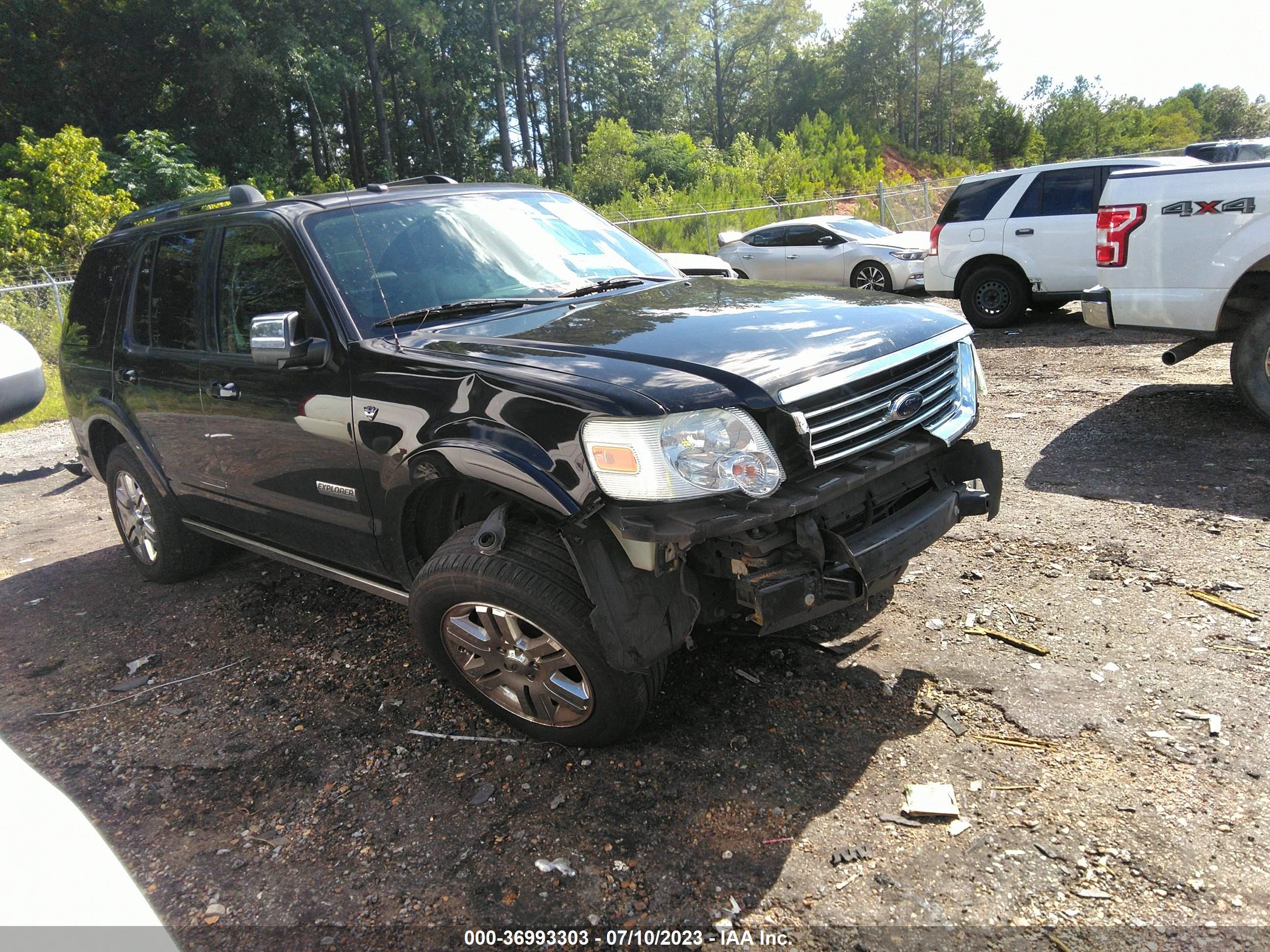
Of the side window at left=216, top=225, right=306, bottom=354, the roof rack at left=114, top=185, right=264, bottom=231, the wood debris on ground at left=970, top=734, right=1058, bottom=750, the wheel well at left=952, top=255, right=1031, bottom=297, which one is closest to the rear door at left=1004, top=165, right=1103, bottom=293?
the wheel well at left=952, top=255, right=1031, bottom=297

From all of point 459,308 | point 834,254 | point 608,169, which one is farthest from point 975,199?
point 608,169

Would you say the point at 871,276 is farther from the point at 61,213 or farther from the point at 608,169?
the point at 608,169

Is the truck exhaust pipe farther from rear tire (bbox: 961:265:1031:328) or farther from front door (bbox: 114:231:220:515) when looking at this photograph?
front door (bbox: 114:231:220:515)

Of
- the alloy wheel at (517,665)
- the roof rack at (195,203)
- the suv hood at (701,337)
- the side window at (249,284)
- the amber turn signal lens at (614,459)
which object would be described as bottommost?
the alloy wheel at (517,665)

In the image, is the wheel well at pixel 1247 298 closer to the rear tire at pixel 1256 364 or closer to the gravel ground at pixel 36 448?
the rear tire at pixel 1256 364

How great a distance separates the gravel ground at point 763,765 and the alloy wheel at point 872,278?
→ 941 cm

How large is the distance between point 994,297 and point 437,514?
954cm

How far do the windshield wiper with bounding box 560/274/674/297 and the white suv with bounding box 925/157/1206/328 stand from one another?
788 cm

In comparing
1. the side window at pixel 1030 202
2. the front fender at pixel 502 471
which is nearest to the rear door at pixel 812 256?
the side window at pixel 1030 202

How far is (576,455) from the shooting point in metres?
2.60

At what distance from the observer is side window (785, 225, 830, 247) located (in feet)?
47.0

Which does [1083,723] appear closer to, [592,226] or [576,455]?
[576,455]

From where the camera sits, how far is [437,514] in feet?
10.9

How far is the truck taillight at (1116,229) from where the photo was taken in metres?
5.95
